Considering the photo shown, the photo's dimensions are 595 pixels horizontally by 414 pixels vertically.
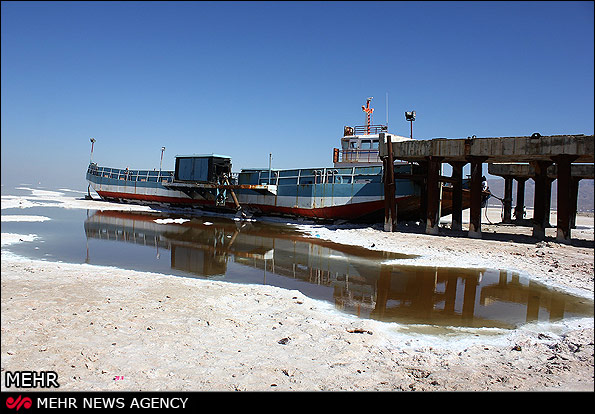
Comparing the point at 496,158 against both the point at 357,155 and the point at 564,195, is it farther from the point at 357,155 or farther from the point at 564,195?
the point at 357,155

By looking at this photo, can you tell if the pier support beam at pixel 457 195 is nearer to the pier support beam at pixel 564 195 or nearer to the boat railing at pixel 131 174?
the pier support beam at pixel 564 195

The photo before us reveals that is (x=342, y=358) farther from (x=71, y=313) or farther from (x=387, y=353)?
Result: (x=71, y=313)

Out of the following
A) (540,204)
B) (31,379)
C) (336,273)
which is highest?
(540,204)

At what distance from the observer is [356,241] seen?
1838cm

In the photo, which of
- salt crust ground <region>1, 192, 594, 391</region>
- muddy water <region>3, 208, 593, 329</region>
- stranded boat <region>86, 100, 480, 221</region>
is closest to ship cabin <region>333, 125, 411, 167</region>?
stranded boat <region>86, 100, 480, 221</region>

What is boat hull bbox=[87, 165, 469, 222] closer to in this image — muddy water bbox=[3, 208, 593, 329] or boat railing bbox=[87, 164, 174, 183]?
boat railing bbox=[87, 164, 174, 183]

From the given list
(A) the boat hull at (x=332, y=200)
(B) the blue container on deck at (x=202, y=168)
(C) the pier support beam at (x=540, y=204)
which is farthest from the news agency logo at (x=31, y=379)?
(B) the blue container on deck at (x=202, y=168)

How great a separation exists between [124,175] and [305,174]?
2377cm

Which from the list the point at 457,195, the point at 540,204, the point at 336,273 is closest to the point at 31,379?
the point at 336,273

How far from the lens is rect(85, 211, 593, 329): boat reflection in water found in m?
7.65

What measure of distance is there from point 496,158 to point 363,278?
11594 millimetres

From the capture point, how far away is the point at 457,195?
2216 cm

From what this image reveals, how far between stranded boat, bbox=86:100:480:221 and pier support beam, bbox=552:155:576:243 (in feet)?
21.7
